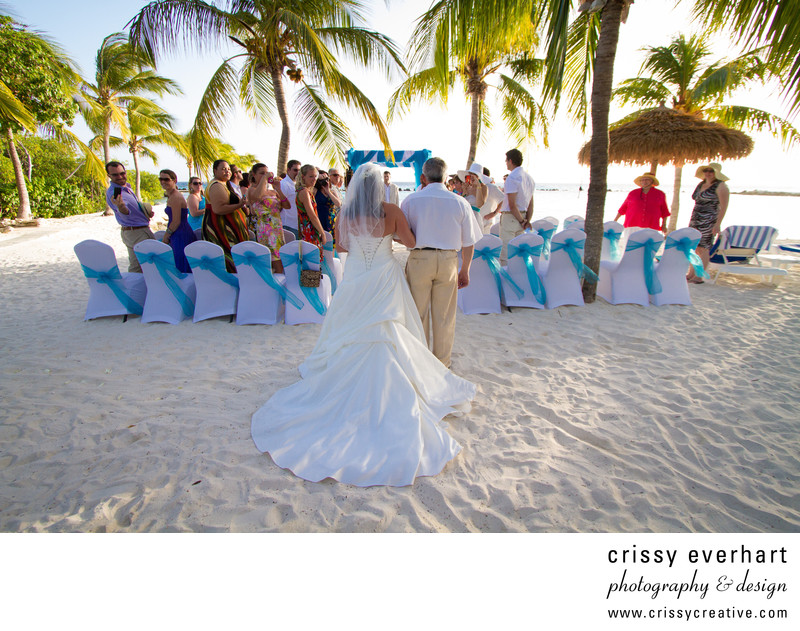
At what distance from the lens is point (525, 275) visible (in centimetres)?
552

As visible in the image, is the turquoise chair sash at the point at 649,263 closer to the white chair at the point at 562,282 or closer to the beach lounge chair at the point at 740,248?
the white chair at the point at 562,282

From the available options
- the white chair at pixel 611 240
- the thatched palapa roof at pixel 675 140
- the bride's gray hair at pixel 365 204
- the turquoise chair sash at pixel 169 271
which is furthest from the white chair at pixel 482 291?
the thatched palapa roof at pixel 675 140

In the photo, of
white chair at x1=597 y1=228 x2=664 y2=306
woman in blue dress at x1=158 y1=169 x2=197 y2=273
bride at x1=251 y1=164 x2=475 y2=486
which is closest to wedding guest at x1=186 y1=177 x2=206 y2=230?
woman in blue dress at x1=158 y1=169 x2=197 y2=273

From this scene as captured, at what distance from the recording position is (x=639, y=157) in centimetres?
874

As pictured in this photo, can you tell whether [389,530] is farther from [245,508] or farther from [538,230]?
[538,230]

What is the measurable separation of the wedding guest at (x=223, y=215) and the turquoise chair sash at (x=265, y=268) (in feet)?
1.77

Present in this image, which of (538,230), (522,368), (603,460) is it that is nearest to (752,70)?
(538,230)

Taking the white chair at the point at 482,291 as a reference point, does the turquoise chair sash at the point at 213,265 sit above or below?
above

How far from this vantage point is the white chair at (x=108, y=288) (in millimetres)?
4930

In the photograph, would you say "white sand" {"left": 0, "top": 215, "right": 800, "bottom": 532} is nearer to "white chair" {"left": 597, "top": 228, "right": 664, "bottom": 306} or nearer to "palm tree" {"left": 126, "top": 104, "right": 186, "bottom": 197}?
"white chair" {"left": 597, "top": 228, "right": 664, "bottom": 306}

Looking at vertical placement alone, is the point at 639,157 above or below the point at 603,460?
above

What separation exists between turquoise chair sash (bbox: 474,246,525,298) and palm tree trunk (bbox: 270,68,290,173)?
6342 millimetres

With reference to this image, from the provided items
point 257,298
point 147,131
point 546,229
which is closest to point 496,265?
point 546,229

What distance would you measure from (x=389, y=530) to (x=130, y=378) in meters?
2.93
